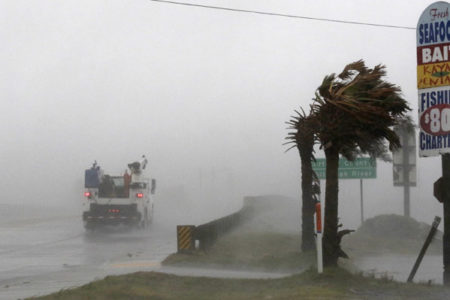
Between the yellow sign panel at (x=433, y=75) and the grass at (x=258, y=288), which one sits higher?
the yellow sign panel at (x=433, y=75)

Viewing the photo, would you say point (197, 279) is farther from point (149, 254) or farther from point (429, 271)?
point (149, 254)

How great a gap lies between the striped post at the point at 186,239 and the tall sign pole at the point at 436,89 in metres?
9.61

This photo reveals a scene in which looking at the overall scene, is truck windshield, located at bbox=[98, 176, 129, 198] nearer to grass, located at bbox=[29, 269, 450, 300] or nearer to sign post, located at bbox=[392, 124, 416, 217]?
sign post, located at bbox=[392, 124, 416, 217]

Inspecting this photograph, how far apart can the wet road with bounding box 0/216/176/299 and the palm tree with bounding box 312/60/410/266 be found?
5582 mm

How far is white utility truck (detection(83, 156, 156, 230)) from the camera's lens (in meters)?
38.4

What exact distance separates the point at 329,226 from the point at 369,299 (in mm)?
3515

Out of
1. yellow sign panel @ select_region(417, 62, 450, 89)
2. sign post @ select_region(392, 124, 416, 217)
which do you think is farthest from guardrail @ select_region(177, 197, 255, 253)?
sign post @ select_region(392, 124, 416, 217)

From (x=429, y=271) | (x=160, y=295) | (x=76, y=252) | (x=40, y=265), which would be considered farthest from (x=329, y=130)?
(x=76, y=252)

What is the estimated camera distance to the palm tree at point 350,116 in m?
14.3

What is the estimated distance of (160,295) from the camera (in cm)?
1279

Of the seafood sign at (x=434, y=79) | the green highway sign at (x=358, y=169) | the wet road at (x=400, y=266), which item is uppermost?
the seafood sign at (x=434, y=79)

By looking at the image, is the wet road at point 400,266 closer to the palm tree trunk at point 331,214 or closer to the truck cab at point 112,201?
the palm tree trunk at point 331,214

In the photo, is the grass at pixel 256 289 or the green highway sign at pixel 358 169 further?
the green highway sign at pixel 358 169

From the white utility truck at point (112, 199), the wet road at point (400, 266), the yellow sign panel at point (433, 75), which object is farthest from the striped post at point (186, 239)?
the white utility truck at point (112, 199)
